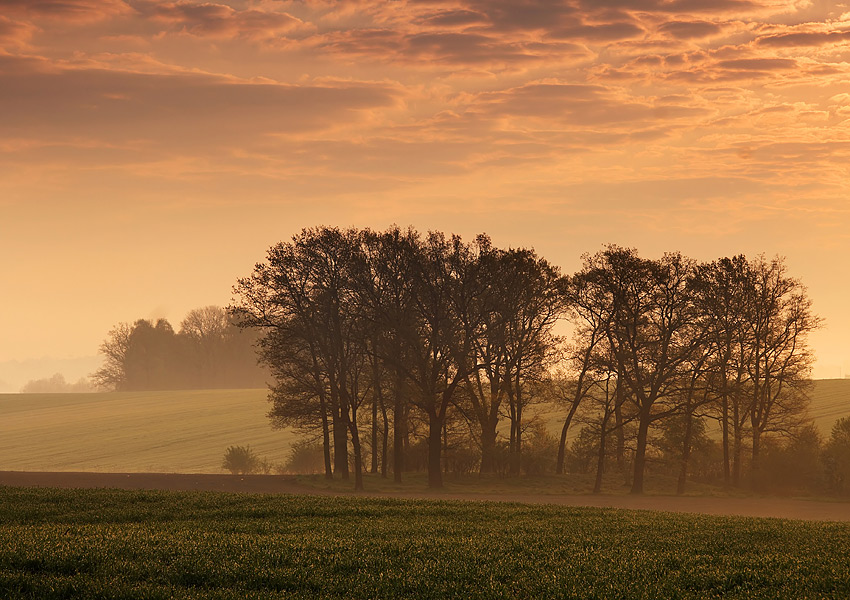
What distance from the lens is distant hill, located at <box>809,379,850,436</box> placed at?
98688mm

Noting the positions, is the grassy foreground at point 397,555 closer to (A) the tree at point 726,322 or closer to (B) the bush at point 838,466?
(A) the tree at point 726,322

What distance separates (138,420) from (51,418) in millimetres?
27483

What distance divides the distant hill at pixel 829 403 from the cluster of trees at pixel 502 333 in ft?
113

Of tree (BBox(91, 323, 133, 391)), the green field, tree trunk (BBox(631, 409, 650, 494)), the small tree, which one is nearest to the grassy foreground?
tree trunk (BBox(631, 409, 650, 494))

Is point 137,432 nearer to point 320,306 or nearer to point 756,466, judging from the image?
point 320,306

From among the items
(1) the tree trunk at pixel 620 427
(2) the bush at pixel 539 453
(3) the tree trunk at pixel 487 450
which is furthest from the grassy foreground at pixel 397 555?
(2) the bush at pixel 539 453

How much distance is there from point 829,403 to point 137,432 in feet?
350

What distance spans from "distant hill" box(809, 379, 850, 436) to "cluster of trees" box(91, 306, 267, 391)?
396ft

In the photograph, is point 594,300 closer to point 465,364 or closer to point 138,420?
point 465,364

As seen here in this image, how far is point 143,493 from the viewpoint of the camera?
30594mm

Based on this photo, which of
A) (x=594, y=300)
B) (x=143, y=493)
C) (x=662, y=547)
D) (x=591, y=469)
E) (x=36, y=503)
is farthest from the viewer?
(x=591, y=469)

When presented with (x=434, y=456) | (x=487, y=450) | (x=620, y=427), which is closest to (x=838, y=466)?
(x=620, y=427)

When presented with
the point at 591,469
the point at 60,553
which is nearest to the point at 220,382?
the point at 591,469

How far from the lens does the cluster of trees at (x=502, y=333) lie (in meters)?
56.8
